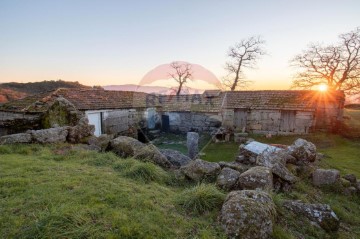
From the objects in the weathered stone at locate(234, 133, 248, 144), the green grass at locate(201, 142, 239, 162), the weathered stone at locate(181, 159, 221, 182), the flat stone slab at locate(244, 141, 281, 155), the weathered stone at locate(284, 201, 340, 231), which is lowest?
the green grass at locate(201, 142, 239, 162)

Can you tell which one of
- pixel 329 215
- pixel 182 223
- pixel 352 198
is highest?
pixel 182 223

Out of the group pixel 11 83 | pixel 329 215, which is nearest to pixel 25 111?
pixel 329 215

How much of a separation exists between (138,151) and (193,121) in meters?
15.5

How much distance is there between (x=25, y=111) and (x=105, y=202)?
13206 mm

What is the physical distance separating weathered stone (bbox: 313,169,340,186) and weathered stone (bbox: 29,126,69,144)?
26.5 feet

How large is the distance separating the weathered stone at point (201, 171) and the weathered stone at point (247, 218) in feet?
6.09

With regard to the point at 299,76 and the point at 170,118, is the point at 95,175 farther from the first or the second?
the point at 299,76

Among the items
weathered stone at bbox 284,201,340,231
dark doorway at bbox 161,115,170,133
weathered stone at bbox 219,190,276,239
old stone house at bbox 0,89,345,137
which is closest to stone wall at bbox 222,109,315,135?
old stone house at bbox 0,89,345,137

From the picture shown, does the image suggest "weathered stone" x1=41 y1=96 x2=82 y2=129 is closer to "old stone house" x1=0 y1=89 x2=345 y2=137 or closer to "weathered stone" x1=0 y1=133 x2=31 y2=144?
"weathered stone" x1=0 y1=133 x2=31 y2=144

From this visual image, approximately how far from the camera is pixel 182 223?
312 cm

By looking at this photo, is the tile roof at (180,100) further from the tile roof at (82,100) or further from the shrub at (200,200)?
the shrub at (200,200)

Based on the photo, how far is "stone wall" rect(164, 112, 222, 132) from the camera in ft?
68.0

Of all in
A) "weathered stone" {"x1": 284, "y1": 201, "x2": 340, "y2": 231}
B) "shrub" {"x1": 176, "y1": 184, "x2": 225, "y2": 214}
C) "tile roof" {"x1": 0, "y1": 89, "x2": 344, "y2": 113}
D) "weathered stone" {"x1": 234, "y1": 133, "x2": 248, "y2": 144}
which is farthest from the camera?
"weathered stone" {"x1": 234, "y1": 133, "x2": 248, "y2": 144}

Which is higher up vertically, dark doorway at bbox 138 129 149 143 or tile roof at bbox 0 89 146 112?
tile roof at bbox 0 89 146 112
